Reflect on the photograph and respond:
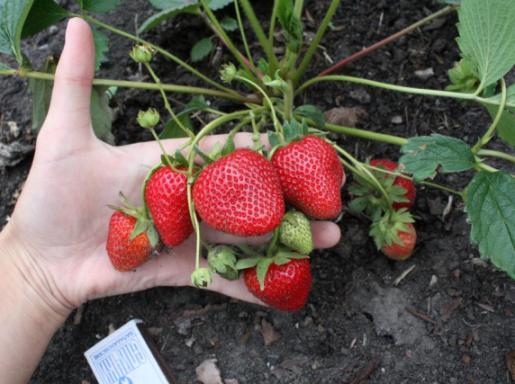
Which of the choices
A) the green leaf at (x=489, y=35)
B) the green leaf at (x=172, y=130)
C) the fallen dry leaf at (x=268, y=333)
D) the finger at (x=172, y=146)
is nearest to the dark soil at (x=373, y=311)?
the fallen dry leaf at (x=268, y=333)

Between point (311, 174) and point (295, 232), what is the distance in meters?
0.11

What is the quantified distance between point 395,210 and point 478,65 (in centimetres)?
39

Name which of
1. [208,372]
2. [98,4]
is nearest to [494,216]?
[208,372]

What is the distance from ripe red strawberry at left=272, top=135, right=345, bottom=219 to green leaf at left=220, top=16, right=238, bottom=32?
Answer: 67 cm

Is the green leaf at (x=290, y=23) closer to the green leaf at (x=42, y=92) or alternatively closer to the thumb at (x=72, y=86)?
the thumb at (x=72, y=86)

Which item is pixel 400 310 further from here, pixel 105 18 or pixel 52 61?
pixel 105 18

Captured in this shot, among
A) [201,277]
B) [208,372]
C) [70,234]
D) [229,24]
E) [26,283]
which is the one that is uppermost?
[229,24]

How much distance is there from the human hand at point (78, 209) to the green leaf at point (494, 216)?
1.09ft

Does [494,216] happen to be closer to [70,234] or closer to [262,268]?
[262,268]

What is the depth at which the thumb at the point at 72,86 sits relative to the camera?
3.58 ft

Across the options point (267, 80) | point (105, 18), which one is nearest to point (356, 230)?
point (267, 80)

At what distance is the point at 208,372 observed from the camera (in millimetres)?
1310

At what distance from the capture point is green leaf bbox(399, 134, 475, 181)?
3.15 ft

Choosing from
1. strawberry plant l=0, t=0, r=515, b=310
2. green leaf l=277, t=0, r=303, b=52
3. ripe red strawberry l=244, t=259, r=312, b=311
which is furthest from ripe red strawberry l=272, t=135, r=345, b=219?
green leaf l=277, t=0, r=303, b=52
